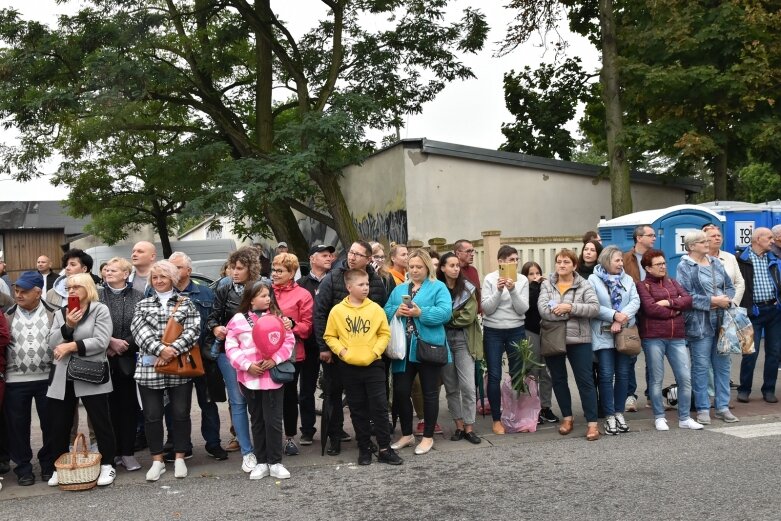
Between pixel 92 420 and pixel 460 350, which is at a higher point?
pixel 460 350

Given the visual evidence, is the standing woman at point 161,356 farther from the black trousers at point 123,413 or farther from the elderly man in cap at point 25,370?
the elderly man in cap at point 25,370

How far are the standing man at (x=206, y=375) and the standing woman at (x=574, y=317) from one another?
3.03m

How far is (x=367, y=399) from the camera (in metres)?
6.66

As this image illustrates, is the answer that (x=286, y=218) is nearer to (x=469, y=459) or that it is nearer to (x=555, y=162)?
(x=555, y=162)

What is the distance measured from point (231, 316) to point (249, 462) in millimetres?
1240

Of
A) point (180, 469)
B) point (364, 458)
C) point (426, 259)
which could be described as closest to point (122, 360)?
point (180, 469)

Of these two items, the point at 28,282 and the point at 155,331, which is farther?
the point at 28,282

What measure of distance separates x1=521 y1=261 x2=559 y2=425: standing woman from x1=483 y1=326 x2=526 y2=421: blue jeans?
8.2 inches

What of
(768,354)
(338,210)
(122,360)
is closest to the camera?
(122,360)

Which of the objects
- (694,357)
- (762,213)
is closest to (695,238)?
(694,357)

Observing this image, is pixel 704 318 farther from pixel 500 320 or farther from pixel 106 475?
pixel 106 475

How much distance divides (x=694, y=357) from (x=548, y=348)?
5.07 feet

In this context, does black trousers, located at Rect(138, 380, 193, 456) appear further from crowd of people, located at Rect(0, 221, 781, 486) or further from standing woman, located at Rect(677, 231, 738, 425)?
standing woman, located at Rect(677, 231, 738, 425)

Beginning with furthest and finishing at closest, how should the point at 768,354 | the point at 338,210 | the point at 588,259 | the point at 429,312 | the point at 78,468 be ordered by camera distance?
1. the point at 338,210
2. the point at 768,354
3. the point at 588,259
4. the point at 429,312
5. the point at 78,468
